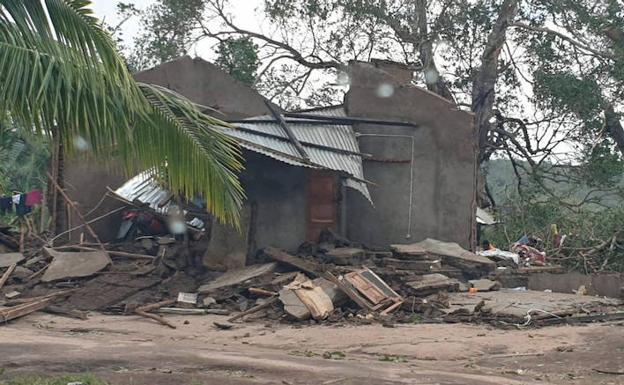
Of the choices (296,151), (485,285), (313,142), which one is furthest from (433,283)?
(313,142)

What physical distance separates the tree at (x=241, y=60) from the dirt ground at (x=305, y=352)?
1398cm

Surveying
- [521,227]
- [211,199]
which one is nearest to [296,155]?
[211,199]

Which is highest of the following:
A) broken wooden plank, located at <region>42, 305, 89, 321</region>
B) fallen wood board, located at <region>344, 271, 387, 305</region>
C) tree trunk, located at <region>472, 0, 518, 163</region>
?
tree trunk, located at <region>472, 0, 518, 163</region>

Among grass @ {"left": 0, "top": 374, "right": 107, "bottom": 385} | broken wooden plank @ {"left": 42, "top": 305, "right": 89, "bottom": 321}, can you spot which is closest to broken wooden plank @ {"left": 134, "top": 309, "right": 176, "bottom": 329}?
broken wooden plank @ {"left": 42, "top": 305, "right": 89, "bottom": 321}

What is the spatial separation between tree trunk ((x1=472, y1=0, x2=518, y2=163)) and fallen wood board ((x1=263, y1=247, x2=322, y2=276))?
10.6m

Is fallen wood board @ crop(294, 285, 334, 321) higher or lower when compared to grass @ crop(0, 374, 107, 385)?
higher

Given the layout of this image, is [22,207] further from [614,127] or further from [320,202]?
[614,127]

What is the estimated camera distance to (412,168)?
53.7ft

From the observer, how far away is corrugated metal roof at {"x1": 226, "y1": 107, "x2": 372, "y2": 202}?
13.6 meters

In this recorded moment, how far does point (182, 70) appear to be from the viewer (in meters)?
18.0

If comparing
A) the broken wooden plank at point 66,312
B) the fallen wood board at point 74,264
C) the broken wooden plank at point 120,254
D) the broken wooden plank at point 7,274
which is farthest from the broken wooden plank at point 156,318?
the broken wooden plank at point 7,274

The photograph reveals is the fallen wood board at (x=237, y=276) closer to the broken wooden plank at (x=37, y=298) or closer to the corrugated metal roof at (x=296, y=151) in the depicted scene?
the corrugated metal roof at (x=296, y=151)

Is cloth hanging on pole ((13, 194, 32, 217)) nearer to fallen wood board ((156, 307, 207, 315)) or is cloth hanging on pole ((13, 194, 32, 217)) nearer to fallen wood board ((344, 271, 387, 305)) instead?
fallen wood board ((156, 307, 207, 315))

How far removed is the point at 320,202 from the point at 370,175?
1371 mm
